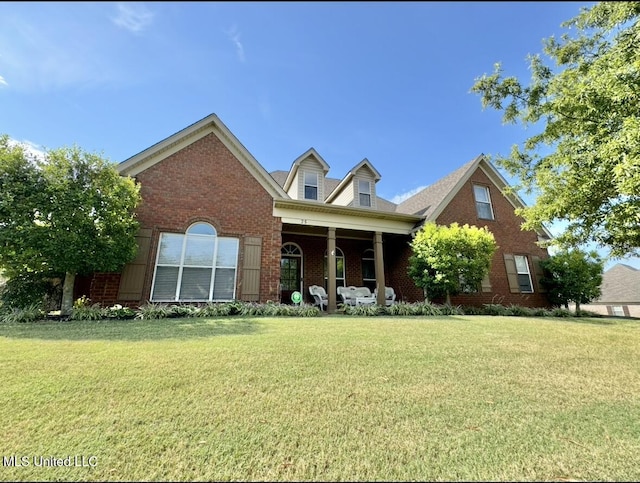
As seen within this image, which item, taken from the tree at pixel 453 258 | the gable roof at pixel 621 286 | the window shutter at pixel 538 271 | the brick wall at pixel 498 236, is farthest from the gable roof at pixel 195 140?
the gable roof at pixel 621 286

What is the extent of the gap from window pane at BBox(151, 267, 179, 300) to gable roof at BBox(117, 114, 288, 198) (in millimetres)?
3254

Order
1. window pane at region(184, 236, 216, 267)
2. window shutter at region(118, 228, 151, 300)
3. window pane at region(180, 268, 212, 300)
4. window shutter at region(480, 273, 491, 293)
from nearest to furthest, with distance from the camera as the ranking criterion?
window shutter at region(118, 228, 151, 300), window pane at region(180, 268, 212, 300), window pane at region(184, 236, 216, 267), window shutter at region(480, 273, 491, 293)

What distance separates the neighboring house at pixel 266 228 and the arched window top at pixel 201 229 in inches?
1.2

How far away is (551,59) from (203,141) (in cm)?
1065

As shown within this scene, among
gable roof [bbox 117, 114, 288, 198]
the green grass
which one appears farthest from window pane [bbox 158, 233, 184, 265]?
the green grass

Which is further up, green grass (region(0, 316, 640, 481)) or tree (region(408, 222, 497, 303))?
Answer: tree (region(408, 222, 497, 303))

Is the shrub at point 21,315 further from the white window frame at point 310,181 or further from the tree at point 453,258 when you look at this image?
the tree at point 453,258

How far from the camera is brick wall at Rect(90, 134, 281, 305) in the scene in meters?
9.00

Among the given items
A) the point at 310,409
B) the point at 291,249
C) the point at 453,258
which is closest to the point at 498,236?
the point at 453,258

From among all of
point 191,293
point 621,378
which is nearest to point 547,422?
point 621,378

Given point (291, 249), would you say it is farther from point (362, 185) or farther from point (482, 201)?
point (482, 201)

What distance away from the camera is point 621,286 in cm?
2425

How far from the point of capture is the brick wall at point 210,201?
29.5ft

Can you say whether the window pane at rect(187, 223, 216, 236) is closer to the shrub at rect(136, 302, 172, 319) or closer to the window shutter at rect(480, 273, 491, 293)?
the shrub at rect(136, 302, 172, 319)
